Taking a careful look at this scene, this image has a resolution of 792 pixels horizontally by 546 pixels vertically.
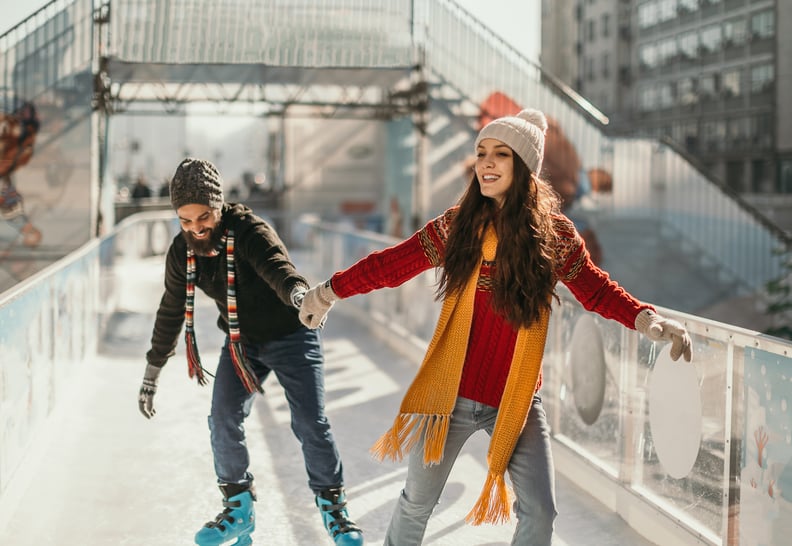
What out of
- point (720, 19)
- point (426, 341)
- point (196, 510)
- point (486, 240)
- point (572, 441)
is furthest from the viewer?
point (720, 19)

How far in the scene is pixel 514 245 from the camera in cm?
292

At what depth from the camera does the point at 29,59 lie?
49.4ft

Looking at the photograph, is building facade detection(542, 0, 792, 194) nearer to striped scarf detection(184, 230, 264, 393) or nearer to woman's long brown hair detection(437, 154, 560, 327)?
striped scarf detection(184, 230, 264, 393)

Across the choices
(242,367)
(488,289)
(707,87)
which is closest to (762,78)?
(707,87)

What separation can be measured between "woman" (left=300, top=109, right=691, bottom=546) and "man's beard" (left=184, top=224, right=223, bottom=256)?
2.79 ft

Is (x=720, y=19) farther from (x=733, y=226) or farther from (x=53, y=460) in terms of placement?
(x=53, y=460)

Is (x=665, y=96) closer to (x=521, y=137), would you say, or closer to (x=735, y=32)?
(x=735, y=32)

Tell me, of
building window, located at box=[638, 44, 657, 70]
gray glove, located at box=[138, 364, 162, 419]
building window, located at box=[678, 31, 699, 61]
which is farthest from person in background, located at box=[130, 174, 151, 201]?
building window, located at box=[638, 44, 657, 70]

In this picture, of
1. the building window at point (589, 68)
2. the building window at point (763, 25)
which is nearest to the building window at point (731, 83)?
the building window at point (763, 25)

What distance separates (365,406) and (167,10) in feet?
36.1

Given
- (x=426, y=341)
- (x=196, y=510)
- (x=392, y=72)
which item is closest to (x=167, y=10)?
(x=392, y=72)

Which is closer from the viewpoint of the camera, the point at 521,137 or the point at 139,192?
the point at 521,137

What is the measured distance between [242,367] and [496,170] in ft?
4.36

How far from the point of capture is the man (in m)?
3.70
